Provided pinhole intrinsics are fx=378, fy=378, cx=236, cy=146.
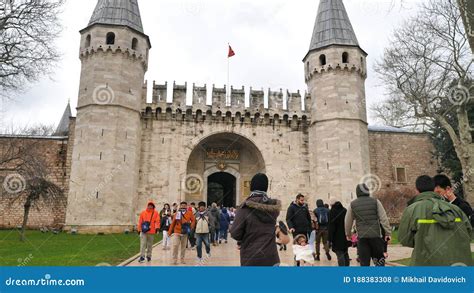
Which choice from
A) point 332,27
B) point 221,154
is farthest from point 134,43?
point 332,27

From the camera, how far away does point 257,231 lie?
3.99 m

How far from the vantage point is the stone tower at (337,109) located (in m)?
21.1

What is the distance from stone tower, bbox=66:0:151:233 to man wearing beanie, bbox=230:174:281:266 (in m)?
15.9

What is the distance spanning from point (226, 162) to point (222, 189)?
3693 mm

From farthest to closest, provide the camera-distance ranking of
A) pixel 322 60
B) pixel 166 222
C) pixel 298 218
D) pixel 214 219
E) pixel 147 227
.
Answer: pixel 322 60
pixel 214 219
pixel 166 222
pixel 147 227
pixel 298 218

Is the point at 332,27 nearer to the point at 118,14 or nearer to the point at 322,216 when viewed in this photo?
the point at 118,14

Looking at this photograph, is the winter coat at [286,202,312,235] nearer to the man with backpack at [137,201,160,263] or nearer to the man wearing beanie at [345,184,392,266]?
the man wearing beanie at [345,184,392,266]

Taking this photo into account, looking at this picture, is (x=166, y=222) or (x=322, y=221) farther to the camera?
(x=166, y=222)

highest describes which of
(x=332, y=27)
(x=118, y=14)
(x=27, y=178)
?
(x=332, y=27)

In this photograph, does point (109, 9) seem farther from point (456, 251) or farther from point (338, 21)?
point (456, 251)

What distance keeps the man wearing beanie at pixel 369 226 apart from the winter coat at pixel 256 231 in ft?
7.16

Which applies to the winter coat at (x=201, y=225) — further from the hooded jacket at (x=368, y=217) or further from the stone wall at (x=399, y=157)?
the stone wall at (x=399, y=157)

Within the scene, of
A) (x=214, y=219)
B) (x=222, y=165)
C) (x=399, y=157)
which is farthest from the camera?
(x=399, y=157)

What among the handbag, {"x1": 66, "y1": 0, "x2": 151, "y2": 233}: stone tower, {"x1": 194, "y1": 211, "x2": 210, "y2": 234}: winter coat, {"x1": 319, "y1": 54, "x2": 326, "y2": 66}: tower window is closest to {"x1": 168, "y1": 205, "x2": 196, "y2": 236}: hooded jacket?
{"x1": 194, "y1": 211, "x2": 210, "y2": 234}: winter coat
